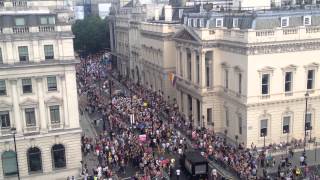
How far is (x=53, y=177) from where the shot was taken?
40.8 m

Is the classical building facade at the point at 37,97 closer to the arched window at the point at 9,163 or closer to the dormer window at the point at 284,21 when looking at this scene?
the arched window at the point at 9,163

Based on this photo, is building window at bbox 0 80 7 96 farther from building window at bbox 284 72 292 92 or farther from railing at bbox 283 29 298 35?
building window at bbox 284 72 292 92

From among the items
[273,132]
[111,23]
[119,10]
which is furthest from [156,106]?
[111,23]

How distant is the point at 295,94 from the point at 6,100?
28963 millimetres

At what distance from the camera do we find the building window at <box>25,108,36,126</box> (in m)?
39.4

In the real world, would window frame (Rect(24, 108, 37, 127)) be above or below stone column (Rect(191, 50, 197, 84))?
below

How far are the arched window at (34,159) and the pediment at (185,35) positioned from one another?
22202mm

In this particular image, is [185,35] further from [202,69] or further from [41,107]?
[41,107]

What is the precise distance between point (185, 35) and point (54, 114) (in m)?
22.1

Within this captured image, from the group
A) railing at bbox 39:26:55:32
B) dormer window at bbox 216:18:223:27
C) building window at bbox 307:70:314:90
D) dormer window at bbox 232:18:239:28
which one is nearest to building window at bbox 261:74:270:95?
building window at bbox 307:70:314:90

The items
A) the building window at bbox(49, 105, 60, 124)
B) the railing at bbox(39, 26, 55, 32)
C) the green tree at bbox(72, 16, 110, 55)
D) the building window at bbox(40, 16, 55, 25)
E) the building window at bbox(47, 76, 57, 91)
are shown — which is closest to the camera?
the railing at bbox(39, 26, 55, 32)

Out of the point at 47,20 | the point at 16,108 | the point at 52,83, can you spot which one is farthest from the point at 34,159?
the point at 47,20

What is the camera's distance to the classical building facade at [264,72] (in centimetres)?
4503

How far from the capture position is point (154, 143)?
157 feet
